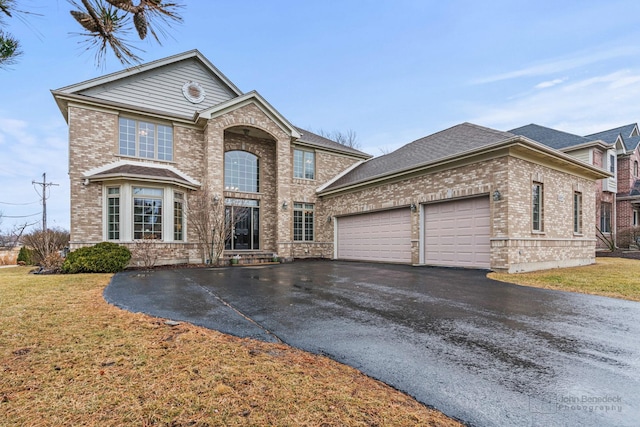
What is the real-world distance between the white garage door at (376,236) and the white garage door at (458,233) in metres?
1.03

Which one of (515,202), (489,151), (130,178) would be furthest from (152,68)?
(515,202)

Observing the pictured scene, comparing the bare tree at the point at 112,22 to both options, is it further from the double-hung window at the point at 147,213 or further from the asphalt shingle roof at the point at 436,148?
the double-hung window at the point at 147,213

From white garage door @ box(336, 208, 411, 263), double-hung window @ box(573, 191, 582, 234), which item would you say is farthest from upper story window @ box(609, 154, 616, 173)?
white garage door @ box(336, 208, 411, 263)

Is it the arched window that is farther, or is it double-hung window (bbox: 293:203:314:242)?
double-hung window (bbox: 293:203:314:242)

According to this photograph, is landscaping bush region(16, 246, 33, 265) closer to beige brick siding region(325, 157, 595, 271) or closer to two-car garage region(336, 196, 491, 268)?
two-car garage region(336, 196, 491, 268)

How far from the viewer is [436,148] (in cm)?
1266

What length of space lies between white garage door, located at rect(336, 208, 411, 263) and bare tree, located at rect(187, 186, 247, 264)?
20.0 ft

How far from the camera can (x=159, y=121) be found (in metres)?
13.5

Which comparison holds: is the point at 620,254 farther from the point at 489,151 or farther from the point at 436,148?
the point at 489,151

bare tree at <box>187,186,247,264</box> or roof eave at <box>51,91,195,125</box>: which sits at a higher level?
roof eave at <box>51,91,195,125</box>

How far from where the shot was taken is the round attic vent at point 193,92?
575 inches

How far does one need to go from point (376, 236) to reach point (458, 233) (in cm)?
414

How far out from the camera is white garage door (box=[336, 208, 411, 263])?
12.9m

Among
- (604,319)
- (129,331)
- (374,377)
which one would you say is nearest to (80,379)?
(129,331)
